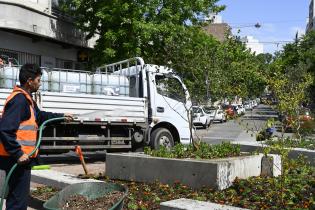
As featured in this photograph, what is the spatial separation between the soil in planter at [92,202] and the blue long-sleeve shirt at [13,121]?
69 centimetres

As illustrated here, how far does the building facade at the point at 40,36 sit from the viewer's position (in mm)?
19500

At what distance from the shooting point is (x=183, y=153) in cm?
864

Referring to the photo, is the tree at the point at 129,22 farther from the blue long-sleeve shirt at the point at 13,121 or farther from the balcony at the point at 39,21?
the blue long-sleeve shirt at the point at 13,121

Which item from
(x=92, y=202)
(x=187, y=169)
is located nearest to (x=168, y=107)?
(x=187, y=169)

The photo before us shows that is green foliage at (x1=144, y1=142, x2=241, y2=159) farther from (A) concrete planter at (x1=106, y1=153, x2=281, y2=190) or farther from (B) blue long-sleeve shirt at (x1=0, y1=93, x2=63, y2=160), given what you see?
(B) blue long-sleeve shirt at (x1=0, y1=93, x2=63, y2=160)

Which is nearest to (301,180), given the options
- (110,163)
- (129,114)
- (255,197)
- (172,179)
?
(255,197)

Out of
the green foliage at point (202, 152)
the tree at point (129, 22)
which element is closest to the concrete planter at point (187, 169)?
the green foliage at point (202, 152)

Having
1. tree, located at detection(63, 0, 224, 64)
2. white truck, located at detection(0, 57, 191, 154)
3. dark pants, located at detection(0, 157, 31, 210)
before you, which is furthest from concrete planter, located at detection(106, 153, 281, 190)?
tree, located at detection(63, 0, 224, 64)

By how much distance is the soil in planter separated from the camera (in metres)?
5.00

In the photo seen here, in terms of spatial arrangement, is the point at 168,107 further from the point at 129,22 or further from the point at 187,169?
the point at 129,22

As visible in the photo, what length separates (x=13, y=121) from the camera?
500 cm

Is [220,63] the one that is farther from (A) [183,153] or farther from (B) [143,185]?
(B) [143,185]

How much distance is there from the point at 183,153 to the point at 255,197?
7.78 ft

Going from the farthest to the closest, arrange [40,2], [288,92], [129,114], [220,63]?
1. [40,2]
2. [129,114]
3. [220,63]
4. [288,92]
